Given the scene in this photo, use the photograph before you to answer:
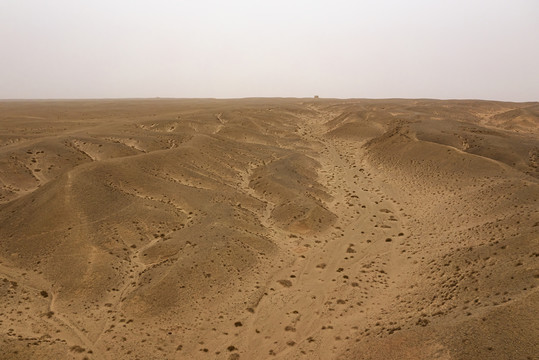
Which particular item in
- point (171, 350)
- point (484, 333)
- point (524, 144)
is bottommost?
point (171, 350)

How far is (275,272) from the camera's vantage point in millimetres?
24969

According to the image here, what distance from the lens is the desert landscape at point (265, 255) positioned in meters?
17.2

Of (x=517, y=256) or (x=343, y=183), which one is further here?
(x=343, y=183)

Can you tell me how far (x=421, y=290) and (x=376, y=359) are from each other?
7.40 meters

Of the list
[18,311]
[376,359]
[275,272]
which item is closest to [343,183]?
[275,272]

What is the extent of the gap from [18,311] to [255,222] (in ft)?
60.9

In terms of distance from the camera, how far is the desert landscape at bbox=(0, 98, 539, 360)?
678 inches

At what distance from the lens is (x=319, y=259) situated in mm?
26797

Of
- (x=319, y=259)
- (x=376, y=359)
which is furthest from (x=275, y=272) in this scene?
(x=376, y=359)

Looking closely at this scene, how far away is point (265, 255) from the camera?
87.4 feet

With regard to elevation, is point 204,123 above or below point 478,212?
above

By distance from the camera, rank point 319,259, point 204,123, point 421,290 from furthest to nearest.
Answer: point 204,123 < point 319,259 < point 421,290

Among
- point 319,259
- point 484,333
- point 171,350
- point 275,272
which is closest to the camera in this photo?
point 484,333

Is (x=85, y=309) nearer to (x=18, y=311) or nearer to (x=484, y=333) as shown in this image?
(x=18, y=311)
